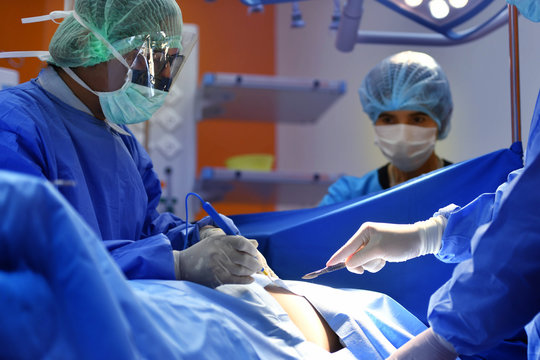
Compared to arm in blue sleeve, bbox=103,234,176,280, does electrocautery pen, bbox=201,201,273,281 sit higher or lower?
higher

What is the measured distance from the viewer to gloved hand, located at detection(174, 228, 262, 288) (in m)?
1.23

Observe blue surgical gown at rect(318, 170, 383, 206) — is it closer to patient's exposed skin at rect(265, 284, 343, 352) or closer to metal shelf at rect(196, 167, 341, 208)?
metal shelf at rect(196, 167, 341, 208)

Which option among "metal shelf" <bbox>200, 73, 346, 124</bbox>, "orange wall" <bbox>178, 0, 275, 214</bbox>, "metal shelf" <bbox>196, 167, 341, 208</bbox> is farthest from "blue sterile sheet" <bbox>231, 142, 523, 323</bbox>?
"orange wall" <bbox>178, 0, 275, 214</bbox>

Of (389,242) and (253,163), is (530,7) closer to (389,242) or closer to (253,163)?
(389,242)

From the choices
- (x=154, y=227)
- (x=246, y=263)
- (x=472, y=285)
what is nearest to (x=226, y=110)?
(x=154, y=227)

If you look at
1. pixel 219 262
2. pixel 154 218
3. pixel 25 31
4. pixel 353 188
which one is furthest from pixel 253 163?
pixel 219 262

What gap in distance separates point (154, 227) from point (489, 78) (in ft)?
5.77

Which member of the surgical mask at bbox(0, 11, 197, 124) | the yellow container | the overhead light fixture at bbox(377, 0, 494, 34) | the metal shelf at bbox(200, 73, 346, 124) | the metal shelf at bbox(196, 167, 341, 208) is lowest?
the metal shelf at bbox(196, 167, 341, 208)

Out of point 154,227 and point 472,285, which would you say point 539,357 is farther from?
point 154,227

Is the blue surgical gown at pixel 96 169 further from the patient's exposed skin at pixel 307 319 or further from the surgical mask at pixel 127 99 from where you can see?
the patient's exposed skin at pixel 307 319

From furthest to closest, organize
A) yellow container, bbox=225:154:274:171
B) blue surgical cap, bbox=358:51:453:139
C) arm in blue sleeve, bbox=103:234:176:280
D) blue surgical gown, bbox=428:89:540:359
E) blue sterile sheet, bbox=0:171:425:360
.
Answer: yellow container, bbox=225:154:274:171 → blue surgical cap, bbox=358:51:453:139 → arm in blue sleeve, bbox=103:234:176:280 → blue surgical gown, bbox=428:89:540:359 → blue sterile sheet, bbox=0:171:425:360

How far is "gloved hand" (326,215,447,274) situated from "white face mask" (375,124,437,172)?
41.2 inches

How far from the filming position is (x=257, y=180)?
139 inches

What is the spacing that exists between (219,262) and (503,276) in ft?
1.73
